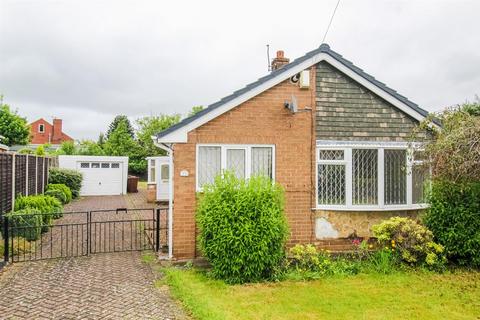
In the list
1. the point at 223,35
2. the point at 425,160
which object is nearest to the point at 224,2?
the point at 223,35

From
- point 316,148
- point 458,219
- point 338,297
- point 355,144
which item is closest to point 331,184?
point 316,148

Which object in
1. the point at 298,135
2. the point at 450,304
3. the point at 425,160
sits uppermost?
the point at 298,135

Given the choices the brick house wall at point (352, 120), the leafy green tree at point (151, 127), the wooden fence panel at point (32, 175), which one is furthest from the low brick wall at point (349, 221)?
the leafy green tree at point (151, 127)

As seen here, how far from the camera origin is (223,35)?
578 inches

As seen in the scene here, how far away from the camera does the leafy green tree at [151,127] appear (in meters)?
41.6

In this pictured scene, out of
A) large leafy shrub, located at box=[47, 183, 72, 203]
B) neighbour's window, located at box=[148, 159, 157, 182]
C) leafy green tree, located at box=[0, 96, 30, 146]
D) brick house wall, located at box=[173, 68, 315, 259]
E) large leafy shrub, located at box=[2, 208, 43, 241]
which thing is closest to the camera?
brick house wall, located at box=[173, 68, 315, 259]

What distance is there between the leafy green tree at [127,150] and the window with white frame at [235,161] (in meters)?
33.0

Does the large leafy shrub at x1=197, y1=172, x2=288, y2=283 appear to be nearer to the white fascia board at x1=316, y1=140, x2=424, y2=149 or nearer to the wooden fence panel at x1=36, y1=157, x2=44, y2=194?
the white fascia board at x1=316, y1=140, x2=424, y2=149

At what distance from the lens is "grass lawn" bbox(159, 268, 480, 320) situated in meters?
6.08

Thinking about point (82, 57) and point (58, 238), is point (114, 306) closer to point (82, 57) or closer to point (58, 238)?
point (58, 238)

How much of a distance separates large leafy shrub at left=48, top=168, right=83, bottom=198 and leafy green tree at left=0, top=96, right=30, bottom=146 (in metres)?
16.9

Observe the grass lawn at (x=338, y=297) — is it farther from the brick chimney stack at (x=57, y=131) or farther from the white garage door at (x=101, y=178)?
the brick chimney stack at (x=57, y=131)

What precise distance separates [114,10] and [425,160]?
416 inches

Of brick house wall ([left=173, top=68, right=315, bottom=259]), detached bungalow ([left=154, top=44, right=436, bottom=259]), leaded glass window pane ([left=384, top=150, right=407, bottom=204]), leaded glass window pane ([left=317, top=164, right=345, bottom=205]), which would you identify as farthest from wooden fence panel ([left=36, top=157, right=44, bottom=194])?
leaded glass window pane ([left=384, top=150, right=407, bottom=204])
